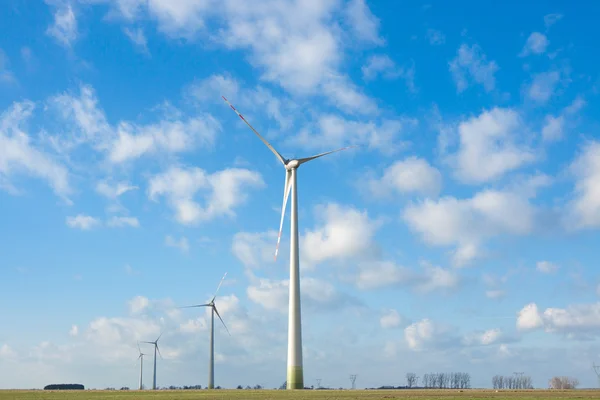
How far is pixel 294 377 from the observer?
8450 centimetres

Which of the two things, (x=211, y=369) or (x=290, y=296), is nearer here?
(x=290, y=296)

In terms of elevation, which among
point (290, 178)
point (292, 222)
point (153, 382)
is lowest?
point (153, 382)

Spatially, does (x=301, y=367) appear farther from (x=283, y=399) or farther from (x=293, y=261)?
(x=283, y=399)

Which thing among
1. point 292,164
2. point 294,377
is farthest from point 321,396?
point 292,164

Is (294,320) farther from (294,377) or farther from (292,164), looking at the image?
(292,164)

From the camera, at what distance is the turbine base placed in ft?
277

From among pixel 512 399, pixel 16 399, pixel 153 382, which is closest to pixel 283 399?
pixel 512 399

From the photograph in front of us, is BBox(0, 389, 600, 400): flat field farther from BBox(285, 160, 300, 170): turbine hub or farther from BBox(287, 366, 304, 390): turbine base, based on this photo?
BBox(285, 160, 300, 170): turbine hub

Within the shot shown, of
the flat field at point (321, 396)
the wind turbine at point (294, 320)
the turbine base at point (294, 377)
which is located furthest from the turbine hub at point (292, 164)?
the flat field at point (321, 396)

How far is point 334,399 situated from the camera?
56.8 m

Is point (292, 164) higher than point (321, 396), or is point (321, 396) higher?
point (292, 164)

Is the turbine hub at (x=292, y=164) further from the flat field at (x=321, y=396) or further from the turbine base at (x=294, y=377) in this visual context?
the flat field at (x=321, y=396)

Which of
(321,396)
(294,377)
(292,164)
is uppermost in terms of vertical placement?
(292,164)

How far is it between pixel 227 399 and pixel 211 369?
7963cm
